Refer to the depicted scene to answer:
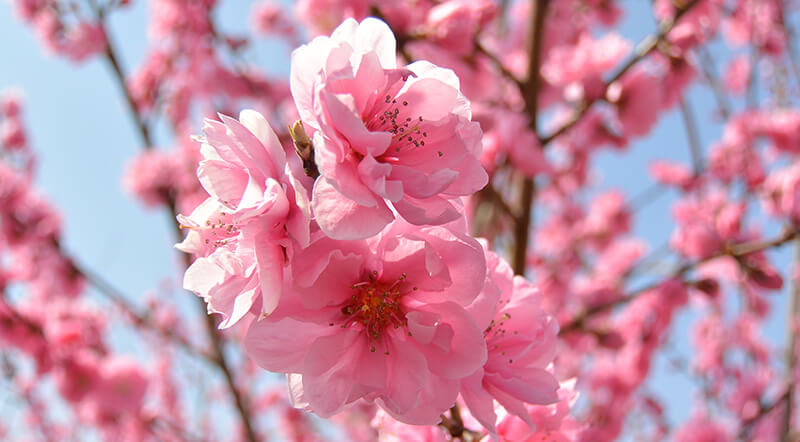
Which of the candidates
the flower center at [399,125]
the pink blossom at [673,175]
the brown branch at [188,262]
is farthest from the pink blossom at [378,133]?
the pink blossom at [673,175]

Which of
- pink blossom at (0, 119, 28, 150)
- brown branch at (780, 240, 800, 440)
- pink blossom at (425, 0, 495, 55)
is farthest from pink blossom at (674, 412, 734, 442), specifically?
pink blossom at (0, 119, 28, 150)

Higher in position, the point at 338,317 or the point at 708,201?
the point at 338,317

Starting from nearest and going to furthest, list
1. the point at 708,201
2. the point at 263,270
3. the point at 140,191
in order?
1. the point at 263,270
2. the point at 708,201
3. the point at 140,191

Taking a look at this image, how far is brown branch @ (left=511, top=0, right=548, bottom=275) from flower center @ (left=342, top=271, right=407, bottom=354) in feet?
3.28

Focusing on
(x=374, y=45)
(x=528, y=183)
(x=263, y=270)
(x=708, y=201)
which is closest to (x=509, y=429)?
(x=263, y=270)

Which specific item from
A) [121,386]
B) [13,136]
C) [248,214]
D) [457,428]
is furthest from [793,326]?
[13,136]

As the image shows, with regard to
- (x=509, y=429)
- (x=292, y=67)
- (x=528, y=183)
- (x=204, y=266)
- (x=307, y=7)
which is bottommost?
(x=528, y=183)

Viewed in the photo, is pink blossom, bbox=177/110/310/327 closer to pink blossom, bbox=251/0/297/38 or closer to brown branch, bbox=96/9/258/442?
brown branch, bbox=96/9/258/442

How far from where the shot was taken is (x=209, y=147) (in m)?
0.65

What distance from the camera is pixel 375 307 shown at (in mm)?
703

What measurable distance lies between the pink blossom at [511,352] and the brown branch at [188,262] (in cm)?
177

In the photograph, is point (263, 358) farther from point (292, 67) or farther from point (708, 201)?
point (708, 201)

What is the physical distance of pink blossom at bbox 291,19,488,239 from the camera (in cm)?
57

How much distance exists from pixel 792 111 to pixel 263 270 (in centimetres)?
375
